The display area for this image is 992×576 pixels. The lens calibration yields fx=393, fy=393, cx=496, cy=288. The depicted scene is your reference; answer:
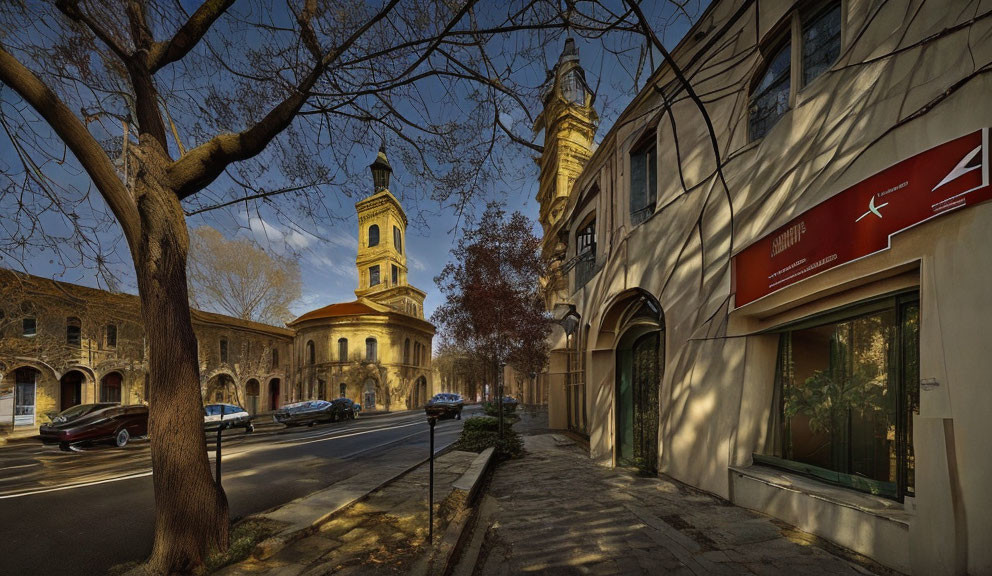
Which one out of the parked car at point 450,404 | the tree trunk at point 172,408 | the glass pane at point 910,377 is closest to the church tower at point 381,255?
the parked car at point 450,404

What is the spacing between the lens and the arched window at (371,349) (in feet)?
125

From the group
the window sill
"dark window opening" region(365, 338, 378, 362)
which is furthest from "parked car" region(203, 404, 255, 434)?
the window sill

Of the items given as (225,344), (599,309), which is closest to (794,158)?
(599,309)

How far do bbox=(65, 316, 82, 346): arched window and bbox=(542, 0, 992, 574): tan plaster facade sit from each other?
28.4 meters

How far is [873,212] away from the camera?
3.83 m

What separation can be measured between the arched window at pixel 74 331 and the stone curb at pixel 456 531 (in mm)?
26678

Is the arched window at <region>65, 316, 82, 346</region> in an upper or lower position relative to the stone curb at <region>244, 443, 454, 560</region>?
upper

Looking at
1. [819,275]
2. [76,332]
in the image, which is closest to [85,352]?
[76,332]

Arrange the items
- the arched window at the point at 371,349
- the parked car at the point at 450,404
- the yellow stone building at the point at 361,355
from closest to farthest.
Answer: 1. the parked car at the point at 450,404
2. the yellow stone building at the point at 361,355
3. the arched window at the point at 371,349

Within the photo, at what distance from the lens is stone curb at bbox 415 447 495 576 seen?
379cm

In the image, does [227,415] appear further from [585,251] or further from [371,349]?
[371,349]

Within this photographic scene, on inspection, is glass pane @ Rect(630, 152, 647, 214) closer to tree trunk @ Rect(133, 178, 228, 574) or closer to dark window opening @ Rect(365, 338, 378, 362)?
tree trunk @ Rect(133, 178, 228, 574)

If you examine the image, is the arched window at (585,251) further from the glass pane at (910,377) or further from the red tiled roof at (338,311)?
the red tiled roof at (338,311)

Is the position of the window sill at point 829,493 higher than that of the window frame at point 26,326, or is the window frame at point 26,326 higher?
the window frame at point 26,326
